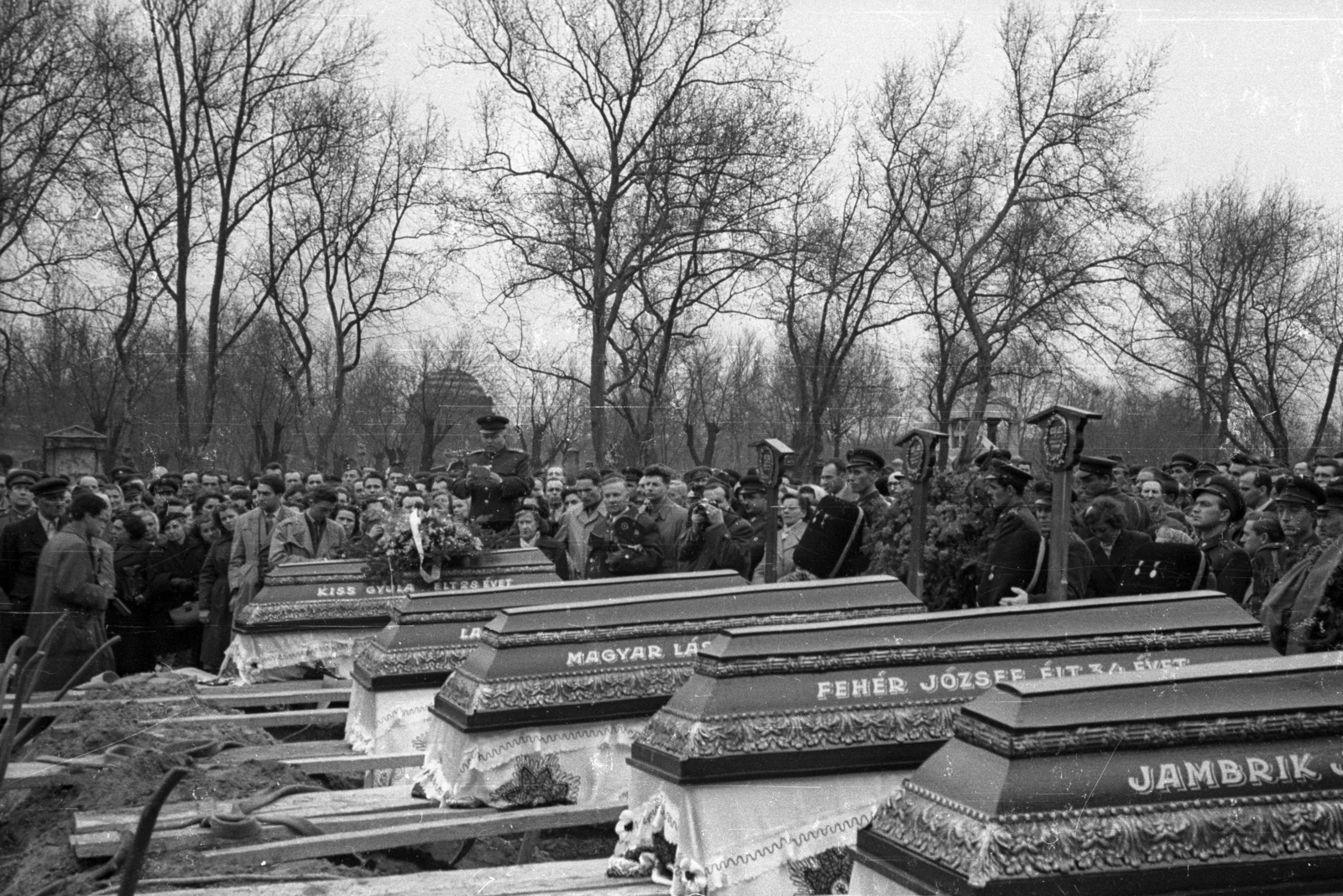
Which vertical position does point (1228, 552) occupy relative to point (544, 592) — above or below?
above

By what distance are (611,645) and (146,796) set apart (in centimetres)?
226

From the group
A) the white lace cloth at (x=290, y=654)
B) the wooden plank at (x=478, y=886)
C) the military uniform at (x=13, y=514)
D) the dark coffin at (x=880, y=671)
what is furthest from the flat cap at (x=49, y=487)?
the dark coffin at (x=880, y=671)

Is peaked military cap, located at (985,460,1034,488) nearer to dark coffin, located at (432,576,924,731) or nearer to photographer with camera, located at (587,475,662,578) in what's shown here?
dark coffin, located at (432,576,924,731)

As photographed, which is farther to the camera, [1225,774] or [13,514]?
[13,514]

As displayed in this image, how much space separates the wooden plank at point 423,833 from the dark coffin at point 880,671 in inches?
35.4

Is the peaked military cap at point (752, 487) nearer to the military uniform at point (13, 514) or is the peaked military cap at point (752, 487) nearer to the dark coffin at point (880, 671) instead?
the military uniform at point (13, 514)

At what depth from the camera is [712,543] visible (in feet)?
36.6

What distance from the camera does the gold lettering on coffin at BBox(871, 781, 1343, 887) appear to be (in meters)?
3.62

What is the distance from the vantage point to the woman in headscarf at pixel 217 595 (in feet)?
39.9

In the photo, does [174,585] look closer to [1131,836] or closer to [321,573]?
[321,573]

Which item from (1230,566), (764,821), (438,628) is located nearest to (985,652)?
(764,821)

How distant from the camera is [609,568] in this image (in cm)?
1066

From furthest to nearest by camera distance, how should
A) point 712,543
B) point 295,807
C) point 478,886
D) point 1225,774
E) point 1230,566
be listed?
point 712,543 < point 1230,566 < point 295,807 < point 478,886 < point 1225,774

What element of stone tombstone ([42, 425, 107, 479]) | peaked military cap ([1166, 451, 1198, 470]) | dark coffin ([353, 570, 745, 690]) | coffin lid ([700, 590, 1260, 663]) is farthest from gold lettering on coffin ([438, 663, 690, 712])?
stone tombstone ([42, 425, 107, 479])
